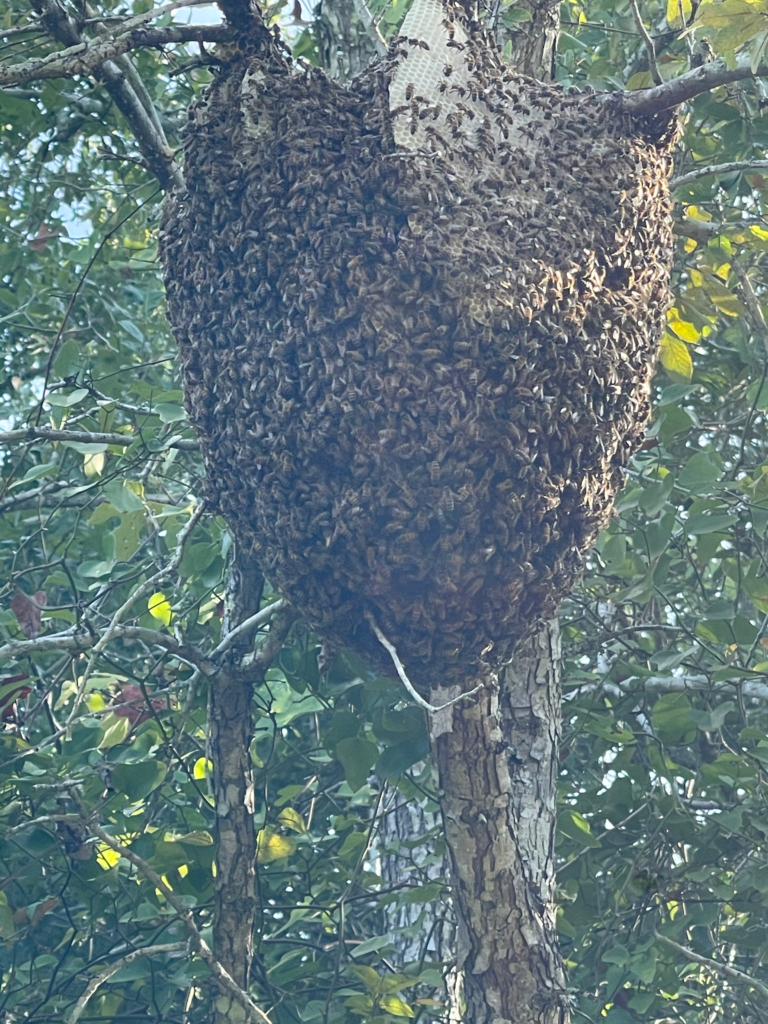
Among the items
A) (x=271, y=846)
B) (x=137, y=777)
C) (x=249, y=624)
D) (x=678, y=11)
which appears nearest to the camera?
(x=249, y=624)

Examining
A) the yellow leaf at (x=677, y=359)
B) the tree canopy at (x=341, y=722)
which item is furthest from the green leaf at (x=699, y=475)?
the yellow leaf at (x=677, y=359)

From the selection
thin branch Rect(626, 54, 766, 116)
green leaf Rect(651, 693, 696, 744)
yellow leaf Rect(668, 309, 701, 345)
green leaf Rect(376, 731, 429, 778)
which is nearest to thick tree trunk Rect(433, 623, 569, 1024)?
green leaf Rect(376, 731, 429, 778)

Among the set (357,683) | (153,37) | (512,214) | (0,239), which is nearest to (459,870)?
(357,683)

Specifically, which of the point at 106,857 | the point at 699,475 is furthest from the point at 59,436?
the point at 699,475

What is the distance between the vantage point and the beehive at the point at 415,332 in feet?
5.75

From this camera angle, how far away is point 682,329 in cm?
268

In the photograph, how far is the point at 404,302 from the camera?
1.76 m

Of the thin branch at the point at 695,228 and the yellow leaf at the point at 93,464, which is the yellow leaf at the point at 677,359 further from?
the yellow leaf at the point at 93,464

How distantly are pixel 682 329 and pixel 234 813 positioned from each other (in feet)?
4.96

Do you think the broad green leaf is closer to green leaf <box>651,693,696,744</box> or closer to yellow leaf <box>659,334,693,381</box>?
green leaf <box>651,693,696,744</box>

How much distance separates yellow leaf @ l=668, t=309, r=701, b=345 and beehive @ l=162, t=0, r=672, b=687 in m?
0.69

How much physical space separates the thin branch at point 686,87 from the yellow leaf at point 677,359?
28.2 inches

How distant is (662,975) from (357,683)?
1.23 meters

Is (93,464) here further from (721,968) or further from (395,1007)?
(721,968)
